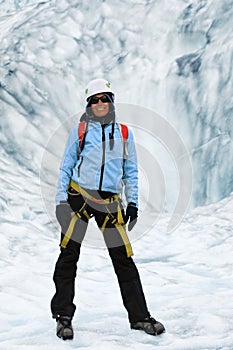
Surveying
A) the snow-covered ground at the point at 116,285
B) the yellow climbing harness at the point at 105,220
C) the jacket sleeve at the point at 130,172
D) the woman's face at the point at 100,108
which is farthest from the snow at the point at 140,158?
the woman's face at the point at 100,108

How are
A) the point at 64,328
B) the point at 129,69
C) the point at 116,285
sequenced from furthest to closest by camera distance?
the point at 129,69, the point at 116,285, the point at 64,328

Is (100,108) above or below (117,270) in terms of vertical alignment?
above

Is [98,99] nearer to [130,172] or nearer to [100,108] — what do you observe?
[100,108]

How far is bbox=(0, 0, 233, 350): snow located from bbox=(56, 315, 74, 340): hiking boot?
5cm

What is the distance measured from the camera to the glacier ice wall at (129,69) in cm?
727

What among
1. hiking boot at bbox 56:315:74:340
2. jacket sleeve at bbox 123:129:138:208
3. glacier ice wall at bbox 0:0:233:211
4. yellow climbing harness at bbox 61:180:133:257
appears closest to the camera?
hiking boot at bbox 56:315:74:340

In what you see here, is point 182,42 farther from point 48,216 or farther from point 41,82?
point 48,216

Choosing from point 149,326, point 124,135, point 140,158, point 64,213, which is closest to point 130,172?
point 124,135

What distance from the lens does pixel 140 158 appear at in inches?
292

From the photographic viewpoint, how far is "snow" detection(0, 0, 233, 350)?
10.3 ft

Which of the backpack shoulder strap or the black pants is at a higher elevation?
the backpack shoulder strap

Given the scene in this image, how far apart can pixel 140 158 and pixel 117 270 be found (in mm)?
4735

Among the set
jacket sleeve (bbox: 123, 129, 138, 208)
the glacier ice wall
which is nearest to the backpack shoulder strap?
jacket sleeve (bbox: 123, 129, 138, 208)

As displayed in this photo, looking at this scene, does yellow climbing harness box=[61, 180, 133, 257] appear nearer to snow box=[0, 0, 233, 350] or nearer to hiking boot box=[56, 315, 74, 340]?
hiking boot box=[56, 315, 74, 340]
